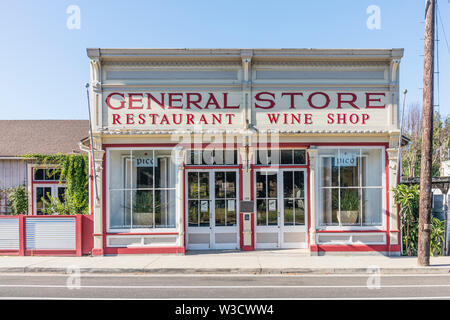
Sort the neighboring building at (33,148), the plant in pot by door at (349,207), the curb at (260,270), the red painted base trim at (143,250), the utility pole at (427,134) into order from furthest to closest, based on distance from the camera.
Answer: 1. the neighboring building at (33,148)
2. the plant in pot by door at (349,207)
3. the red painted base trim at (143,250)
4. the utility pole at (427,134)
5. the curb at (260,270)

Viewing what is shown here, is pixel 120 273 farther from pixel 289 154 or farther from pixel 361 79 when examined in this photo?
pixel 361 79

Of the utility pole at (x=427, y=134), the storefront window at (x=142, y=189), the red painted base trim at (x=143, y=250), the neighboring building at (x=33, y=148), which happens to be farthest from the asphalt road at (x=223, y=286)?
the neighboring building at (x=33, y=148)

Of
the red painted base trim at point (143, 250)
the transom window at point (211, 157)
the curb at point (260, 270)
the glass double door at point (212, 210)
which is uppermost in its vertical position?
the transom window at point (211, 157)

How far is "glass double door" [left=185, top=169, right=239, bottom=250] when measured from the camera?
11.6m

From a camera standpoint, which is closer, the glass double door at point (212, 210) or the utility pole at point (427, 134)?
the utility pole at point (427, 134)

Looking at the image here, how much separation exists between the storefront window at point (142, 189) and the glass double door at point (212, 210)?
0.66 meters

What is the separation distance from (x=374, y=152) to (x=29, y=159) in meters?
15.4

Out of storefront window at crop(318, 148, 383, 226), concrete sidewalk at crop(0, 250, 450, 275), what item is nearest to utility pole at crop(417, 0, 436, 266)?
concrete sidewalk at crop(0, 250, 450, 275)

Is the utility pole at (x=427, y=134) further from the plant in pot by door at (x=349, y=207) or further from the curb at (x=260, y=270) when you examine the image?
the plant in pot by door at (x=349, y=207)

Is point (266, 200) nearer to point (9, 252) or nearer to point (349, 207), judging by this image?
point (349, 207)

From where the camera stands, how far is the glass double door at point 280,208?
1159cm

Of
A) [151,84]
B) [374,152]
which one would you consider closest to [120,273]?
[151,84]

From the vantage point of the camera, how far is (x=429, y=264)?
9.75 metres

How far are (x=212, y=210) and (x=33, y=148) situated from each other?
464 inches
